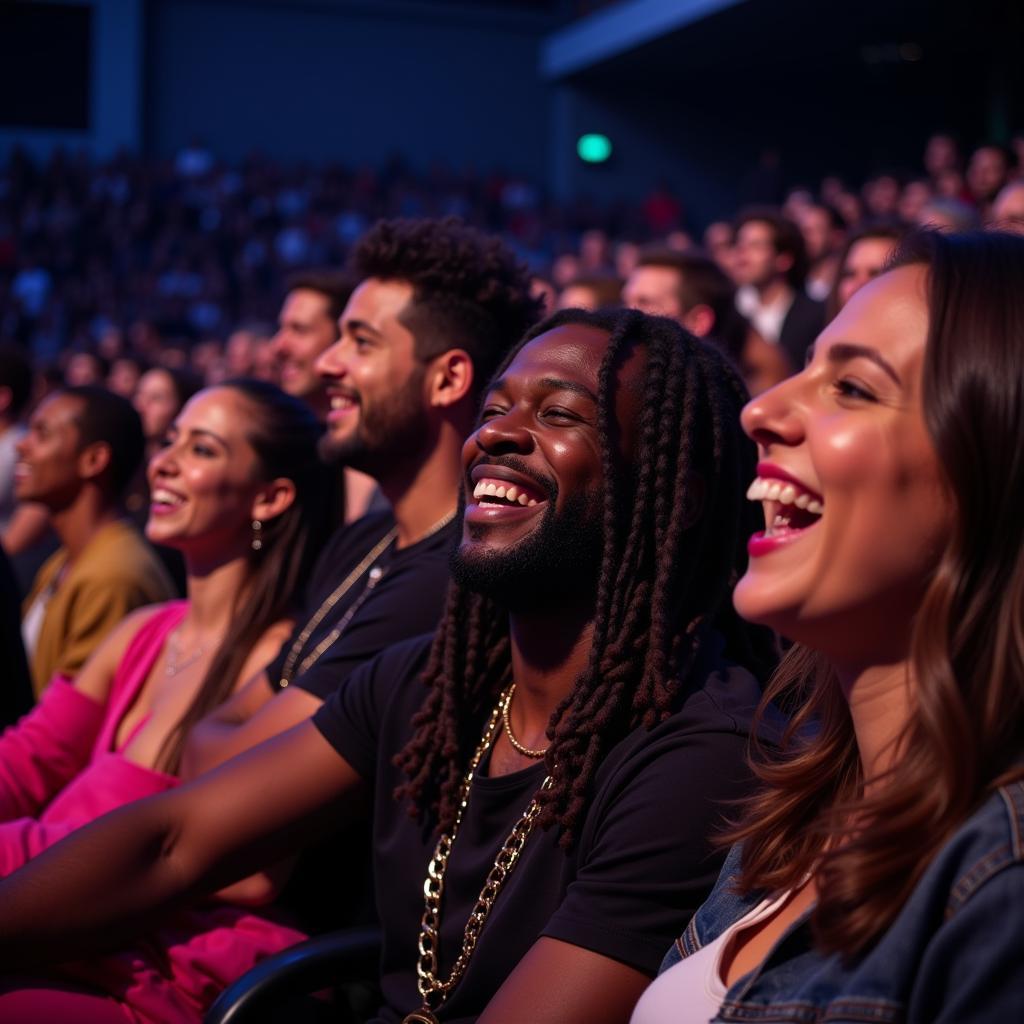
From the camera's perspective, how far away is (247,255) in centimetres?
1530

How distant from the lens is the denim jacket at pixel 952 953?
1.08 metres

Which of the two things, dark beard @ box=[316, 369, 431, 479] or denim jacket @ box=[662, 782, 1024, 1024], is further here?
dark beard @ box=[316, 369, 431, 479]

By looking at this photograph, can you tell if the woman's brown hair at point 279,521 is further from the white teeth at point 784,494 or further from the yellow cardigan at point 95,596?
the white teeth at point 784,494

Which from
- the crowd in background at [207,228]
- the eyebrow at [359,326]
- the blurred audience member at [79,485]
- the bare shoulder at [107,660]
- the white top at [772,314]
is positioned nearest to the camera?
the eyebrow at [359,326]

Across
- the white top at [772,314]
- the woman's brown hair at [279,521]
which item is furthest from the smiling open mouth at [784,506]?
the white top at [772,314]

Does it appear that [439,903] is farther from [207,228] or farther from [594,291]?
[207,228]

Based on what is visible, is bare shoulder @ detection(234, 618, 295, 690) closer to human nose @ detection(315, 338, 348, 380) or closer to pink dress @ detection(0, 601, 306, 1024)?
pink dress @ detection(0, 601, 306, 1024)

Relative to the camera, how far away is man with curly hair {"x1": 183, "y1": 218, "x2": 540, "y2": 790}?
9.45 feet

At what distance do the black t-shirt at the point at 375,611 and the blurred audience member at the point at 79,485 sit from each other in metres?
1.24

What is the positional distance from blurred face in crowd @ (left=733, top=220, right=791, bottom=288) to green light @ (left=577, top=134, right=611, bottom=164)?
38.8 ft

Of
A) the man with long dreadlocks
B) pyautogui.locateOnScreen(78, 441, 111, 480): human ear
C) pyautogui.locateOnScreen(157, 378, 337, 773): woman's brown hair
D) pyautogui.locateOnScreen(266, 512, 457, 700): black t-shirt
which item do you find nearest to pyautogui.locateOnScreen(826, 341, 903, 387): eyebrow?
the man with long dreadlocks

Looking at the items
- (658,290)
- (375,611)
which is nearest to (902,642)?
(375,611)

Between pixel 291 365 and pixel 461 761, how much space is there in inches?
123

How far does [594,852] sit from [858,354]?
0.69 metres
